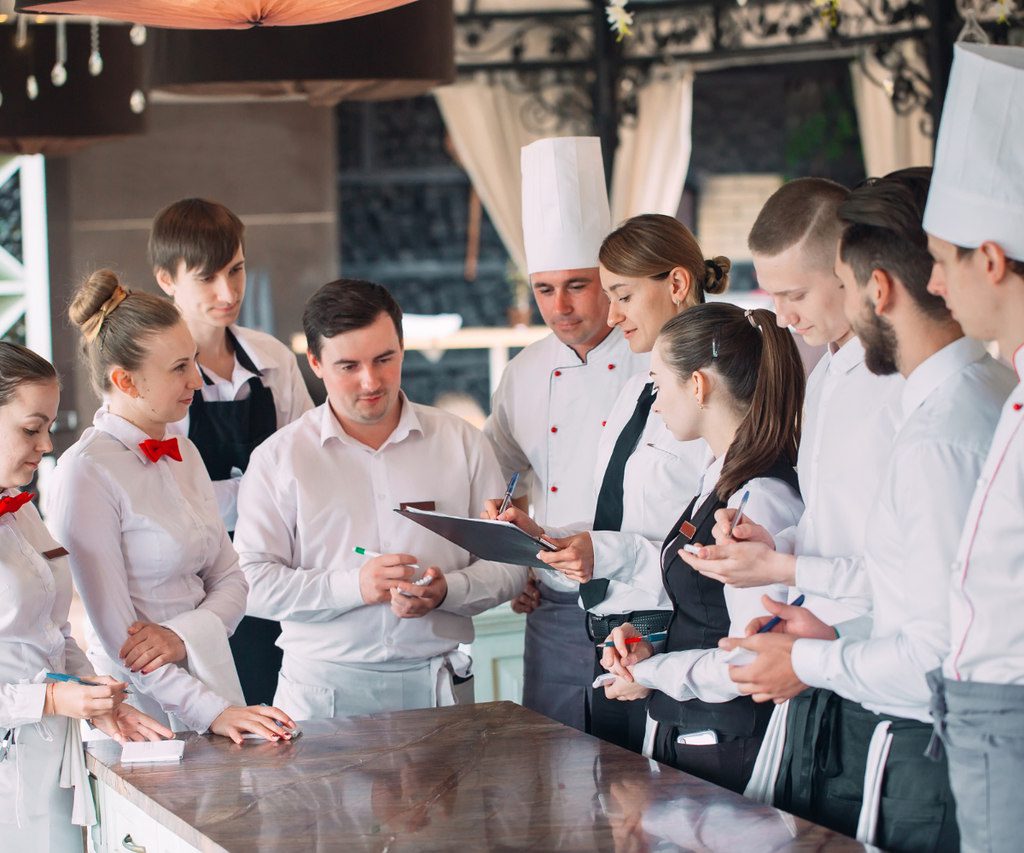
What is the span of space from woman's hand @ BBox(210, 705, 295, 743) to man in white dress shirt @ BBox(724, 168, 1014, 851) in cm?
75

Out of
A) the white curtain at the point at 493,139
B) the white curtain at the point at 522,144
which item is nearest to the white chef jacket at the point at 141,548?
the white curtain at the point at 522,144

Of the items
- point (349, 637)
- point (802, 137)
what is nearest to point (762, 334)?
point (349, 637)

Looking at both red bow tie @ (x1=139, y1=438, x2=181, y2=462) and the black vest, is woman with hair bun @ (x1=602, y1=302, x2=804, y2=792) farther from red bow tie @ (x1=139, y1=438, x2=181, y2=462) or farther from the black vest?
red bow tie @ (x1=139, y1=438, x2=181, y2=462)

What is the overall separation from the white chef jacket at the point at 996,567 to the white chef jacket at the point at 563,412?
1449 millimetres

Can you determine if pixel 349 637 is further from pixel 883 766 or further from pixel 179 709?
pixel 883 766

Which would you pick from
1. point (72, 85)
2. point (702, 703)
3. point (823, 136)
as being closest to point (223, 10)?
point (702, 703)

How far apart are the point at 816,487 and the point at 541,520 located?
1.24 meters

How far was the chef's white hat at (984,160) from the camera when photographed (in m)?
1.60

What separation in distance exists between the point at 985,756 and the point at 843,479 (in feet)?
1.72

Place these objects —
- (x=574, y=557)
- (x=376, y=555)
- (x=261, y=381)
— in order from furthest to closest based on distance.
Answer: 1. (x=261, y=381)
2. (x=376, y=555)
3. (x=574, y=557)

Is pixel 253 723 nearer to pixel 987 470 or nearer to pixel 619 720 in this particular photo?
pixel 619 720

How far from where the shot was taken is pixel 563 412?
3123 millimetres

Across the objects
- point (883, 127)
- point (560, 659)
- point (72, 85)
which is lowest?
point (560, 659)

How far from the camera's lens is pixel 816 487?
204 centimetres
